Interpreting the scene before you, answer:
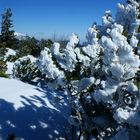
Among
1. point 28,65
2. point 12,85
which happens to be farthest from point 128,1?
point 28,65

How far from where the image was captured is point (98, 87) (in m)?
4.79

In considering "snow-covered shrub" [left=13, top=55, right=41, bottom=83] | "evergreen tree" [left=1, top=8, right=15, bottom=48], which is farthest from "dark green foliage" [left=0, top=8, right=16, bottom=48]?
"snow-covered shrub" [left=13, top=55, right=41, bottom=83]

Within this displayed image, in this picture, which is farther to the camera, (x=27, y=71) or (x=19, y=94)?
(x=27, y=71)

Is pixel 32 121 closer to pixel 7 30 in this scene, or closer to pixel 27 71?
pixel 27 71

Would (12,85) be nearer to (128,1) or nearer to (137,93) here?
(128,1)

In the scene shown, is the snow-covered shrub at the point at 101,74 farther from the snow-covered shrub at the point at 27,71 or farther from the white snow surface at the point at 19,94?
the snow-covered shrub at the point at 27,71

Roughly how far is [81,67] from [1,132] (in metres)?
1.70

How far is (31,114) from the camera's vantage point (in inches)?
247

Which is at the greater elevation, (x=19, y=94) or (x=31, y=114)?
(x=19, y=94)

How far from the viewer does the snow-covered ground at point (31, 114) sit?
5793mm

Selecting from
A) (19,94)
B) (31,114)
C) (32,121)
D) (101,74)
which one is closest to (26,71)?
(19,94)

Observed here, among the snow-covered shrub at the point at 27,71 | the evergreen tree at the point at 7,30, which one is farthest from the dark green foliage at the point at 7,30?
the snow-covered shrub at the point at 27,71

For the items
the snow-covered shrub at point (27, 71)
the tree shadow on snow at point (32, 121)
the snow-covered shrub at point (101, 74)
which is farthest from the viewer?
the snow-covered shrub at point (27, 71)

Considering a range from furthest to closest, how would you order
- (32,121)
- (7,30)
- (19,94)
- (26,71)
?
(7,30) < (26,71) < (19,94) < (32,121)
